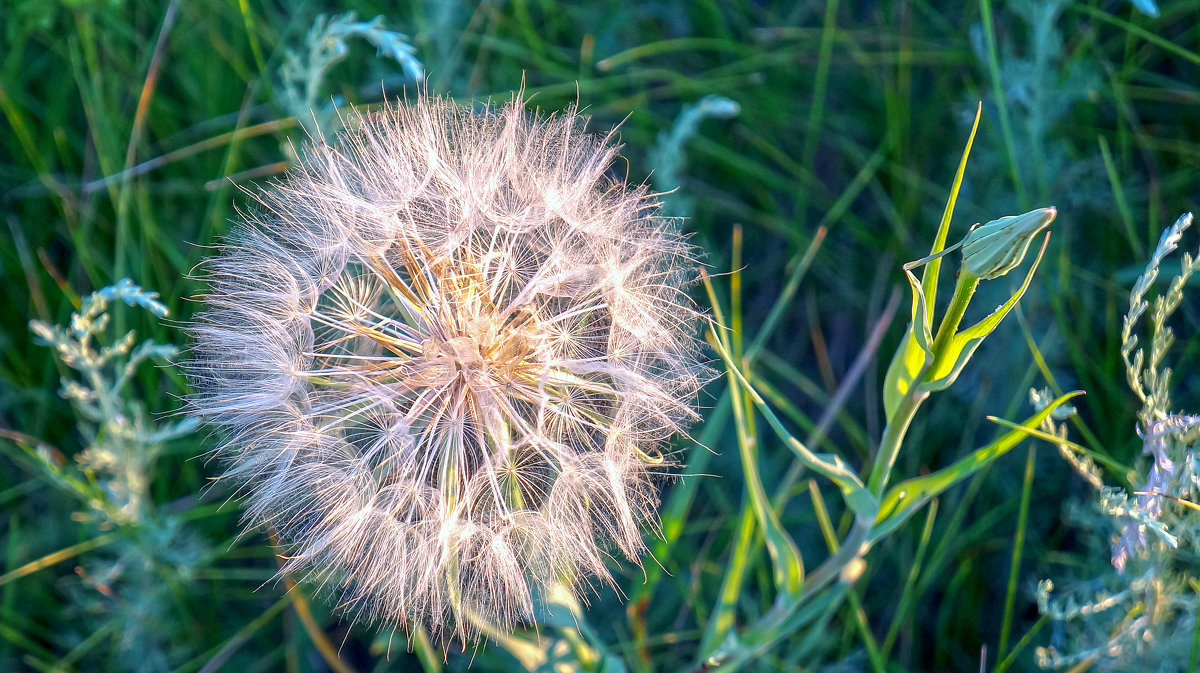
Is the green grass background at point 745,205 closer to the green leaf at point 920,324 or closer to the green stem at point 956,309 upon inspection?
the green leaf at point 920,324

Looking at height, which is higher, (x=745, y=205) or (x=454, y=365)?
(x=454, y=365)

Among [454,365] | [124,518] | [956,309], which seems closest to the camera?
[956,309]

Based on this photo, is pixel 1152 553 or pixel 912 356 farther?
pixel 1152 553

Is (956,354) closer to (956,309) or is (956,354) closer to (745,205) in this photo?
(956,309)

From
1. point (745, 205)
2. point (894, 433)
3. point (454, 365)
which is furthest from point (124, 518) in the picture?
point (745, 205)

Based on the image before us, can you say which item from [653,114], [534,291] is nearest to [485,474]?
[534,291]

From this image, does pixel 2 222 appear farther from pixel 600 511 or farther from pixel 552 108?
pixel 600 511

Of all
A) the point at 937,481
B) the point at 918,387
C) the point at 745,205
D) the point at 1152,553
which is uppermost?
the point at 918,387

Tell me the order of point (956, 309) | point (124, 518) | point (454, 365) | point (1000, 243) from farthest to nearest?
point (124, 518) → point (454, 365) → point (956, 309) → point (1000, 243)
